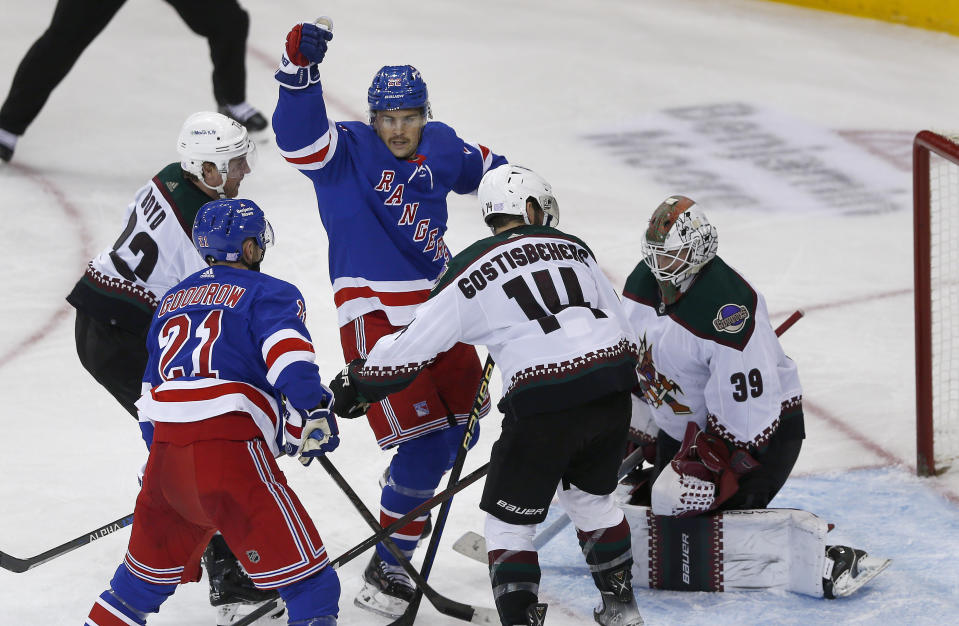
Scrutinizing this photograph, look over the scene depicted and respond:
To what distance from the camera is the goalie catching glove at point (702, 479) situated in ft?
10.9

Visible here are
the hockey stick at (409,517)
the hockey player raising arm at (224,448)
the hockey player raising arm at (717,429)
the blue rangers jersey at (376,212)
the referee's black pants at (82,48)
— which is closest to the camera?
the hockey player raising arm at (224,448)

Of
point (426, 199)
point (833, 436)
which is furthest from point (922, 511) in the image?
point (426, 199)

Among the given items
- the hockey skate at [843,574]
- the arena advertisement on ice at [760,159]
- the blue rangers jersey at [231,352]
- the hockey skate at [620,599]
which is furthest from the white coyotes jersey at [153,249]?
the arena advertisement on ice at [760,159]

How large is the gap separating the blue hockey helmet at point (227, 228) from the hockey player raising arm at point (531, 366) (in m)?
0.37

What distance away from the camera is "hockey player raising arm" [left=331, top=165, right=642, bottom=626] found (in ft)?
9.48

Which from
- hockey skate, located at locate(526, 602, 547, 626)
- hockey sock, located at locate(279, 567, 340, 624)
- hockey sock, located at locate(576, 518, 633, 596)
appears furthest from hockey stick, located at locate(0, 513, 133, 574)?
hockey sock, located at locate(576, 518, 633, 596)

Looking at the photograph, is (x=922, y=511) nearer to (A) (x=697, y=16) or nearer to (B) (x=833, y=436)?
(B) (x=833, y=436)

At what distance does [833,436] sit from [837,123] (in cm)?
298

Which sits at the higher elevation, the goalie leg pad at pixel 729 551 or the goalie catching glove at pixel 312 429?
the goalie catching glove at pixel 312 429

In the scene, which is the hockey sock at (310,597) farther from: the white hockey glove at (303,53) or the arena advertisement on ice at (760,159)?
the arena advertisement on ice at (760,159)

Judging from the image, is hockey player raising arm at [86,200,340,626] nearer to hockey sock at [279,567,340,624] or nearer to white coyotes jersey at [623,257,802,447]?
hockey sock at [279,567,340,624]

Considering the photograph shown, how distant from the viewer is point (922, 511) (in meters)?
3.72

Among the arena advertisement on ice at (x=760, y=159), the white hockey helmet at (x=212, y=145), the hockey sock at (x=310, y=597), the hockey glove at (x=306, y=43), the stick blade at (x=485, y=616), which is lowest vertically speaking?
the stick blade at (x=485, y=616)

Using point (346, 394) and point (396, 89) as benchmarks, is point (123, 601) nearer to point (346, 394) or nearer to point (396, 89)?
point (346, 394)
